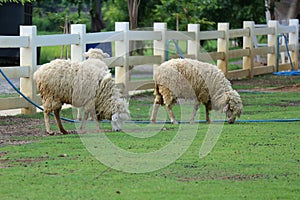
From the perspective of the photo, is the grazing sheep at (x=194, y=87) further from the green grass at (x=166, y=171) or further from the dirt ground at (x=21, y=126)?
the dirt ground at (x=21, y=126)

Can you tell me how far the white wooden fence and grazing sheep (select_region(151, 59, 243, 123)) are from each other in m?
2.20

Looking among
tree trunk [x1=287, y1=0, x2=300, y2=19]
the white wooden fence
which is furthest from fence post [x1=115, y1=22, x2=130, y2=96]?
tree trunk [x1=287, y1=0, x2=300, y2=19]

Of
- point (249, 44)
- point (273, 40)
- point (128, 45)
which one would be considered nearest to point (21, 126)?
point (128, 45)

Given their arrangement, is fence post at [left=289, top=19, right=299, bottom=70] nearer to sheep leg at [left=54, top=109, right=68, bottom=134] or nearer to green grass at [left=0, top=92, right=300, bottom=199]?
green grass at [left=0, top=92, right=300, bottom=199]

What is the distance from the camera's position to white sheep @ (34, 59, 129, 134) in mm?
10633

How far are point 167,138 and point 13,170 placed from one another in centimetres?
282

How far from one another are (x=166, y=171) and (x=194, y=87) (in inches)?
154

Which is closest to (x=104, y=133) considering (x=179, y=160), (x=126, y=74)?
(x=179, y=160)

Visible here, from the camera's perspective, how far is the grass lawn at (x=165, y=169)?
723cm

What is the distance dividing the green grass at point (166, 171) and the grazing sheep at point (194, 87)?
620 mm

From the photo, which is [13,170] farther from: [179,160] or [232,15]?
[232,15]

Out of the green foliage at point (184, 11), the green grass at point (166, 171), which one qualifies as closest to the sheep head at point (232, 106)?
the green grass at point (166, 171)

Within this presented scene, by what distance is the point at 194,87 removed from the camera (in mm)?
12008

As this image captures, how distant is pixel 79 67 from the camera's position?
10.8m
